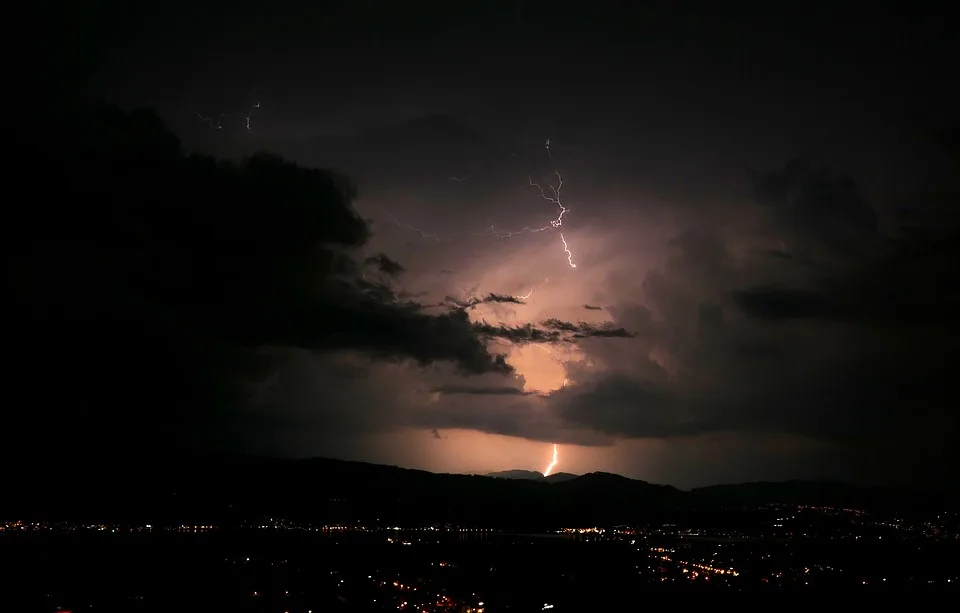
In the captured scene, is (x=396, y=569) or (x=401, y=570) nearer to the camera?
(x=401, y=570)

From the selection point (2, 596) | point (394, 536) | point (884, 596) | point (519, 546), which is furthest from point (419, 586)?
point (394, 536)

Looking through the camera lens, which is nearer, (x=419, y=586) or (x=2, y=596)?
(x=2, y=596)

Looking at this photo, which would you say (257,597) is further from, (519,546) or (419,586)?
(519,546)

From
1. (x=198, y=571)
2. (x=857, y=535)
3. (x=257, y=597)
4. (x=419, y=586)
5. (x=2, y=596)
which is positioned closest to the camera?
(x=2, y=596)

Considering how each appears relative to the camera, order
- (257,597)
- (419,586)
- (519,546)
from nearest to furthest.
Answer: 1. (257,597)
2. (419,586)
3. (519,546)

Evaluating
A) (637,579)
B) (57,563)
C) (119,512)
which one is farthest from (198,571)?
(119,512)

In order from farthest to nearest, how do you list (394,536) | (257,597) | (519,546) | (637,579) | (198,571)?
(394,536) < (519,546) < (637,579) < (198,571) < (257,597)

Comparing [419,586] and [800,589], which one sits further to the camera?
[800,589]

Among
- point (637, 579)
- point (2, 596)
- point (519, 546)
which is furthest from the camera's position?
point (519, 546)

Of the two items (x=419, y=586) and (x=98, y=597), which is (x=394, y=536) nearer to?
(x=419, y=586)
